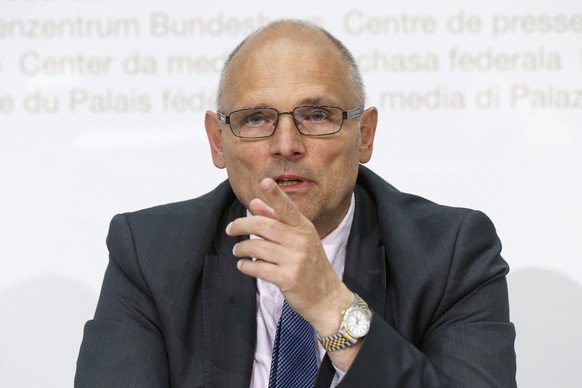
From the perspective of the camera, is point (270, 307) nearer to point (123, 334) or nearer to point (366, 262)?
point (366, 262)

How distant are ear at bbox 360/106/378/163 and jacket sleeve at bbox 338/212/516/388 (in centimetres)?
36

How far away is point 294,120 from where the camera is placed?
223 cm

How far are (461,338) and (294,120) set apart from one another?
68 cm

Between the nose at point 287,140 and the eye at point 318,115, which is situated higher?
the eye at point 318,115

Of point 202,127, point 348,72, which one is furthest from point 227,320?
point 202,127

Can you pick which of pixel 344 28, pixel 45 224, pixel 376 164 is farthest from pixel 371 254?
pixel 45 224

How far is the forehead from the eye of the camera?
2258mm

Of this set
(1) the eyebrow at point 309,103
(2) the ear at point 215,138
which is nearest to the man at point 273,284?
(1) the eyebrow at point 309,103

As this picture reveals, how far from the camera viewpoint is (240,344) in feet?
7.43

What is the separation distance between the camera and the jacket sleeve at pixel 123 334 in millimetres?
2180

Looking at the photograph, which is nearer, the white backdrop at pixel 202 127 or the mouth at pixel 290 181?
the mouth at pixel 290 181

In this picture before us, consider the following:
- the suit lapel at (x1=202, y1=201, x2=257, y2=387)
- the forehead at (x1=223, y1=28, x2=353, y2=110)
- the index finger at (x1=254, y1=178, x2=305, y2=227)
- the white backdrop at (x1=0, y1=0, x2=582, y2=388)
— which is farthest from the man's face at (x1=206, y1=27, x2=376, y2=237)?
the white backdrop at (x1=0, y1=0, x2=582, y2=388)

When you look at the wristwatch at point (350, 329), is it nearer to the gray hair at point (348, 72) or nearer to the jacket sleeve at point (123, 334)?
the jacket sleeve at point (123, 334)

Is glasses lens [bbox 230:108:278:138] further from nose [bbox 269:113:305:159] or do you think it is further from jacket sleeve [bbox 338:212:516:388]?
jacket sleeve [bbox 338:212:516:388]
